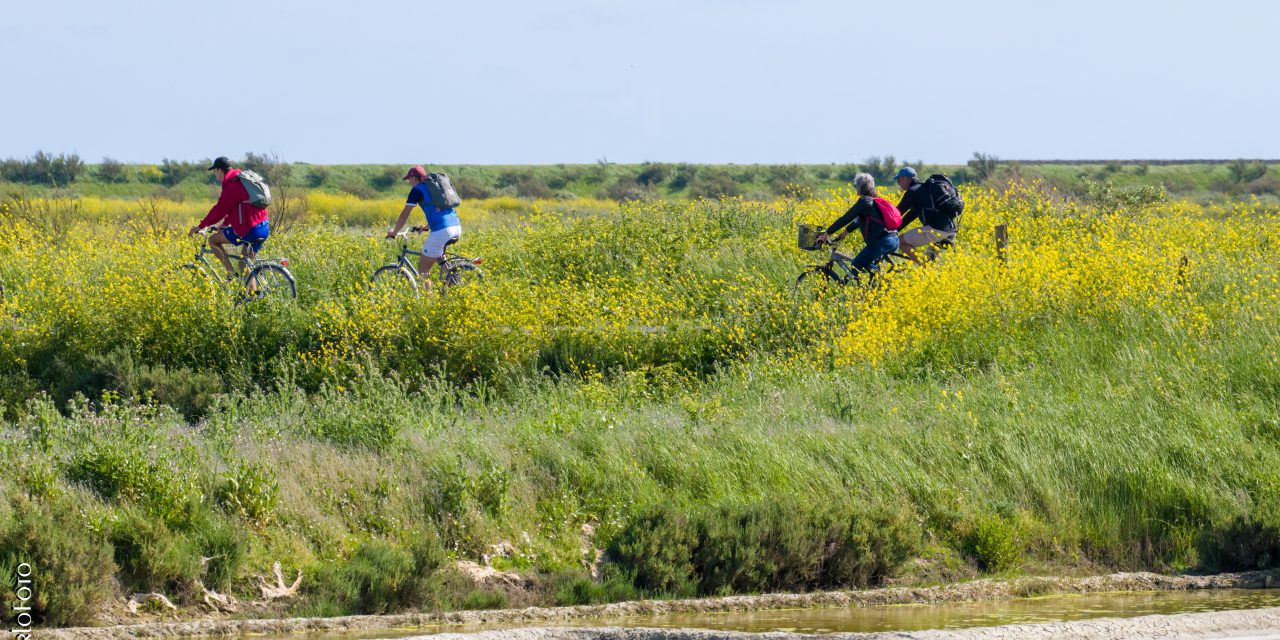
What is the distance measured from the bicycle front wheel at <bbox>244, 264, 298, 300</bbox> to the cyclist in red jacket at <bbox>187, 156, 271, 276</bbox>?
9.9 inches

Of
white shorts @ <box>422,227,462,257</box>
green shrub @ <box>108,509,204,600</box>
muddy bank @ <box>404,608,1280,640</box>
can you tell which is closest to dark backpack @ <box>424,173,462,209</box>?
white shorts @ <box>422,227,462,257</box>

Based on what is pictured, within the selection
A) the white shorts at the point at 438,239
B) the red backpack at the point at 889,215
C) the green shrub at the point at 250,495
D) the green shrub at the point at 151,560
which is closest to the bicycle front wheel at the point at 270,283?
the white shorts at the point at 438,239

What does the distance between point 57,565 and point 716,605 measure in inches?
146

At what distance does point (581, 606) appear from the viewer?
8.84 metres

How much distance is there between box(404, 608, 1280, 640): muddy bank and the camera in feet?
23.9

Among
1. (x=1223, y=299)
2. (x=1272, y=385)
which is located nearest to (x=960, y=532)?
(x=1272, y=385)

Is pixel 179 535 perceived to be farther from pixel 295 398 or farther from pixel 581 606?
pixel 295 398

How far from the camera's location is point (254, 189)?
16.1m

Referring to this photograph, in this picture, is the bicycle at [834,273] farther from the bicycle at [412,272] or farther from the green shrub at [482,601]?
the green shrub at [482,601]

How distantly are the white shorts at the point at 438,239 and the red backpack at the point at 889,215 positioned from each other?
462cm

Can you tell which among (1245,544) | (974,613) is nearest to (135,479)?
(974,613)

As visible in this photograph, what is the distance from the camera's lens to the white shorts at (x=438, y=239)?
16594mm

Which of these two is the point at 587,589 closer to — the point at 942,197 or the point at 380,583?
the point at 380,583

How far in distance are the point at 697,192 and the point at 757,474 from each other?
5215cm
